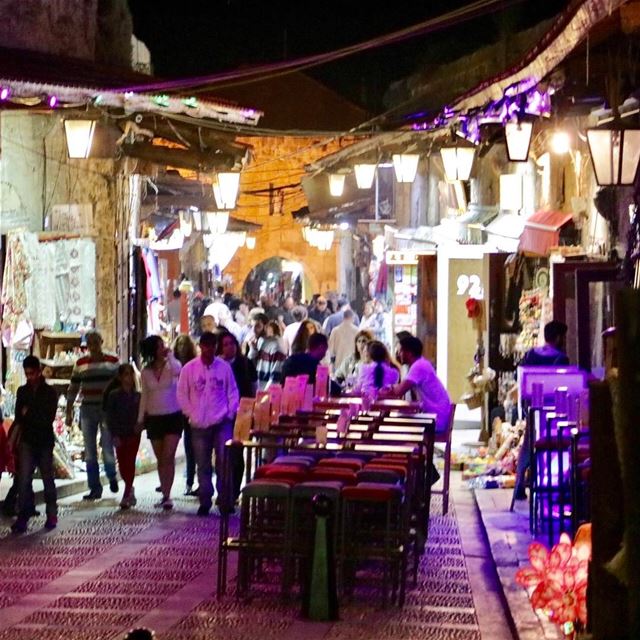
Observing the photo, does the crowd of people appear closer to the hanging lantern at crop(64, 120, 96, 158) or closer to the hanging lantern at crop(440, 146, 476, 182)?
the hanging lantern at crop(64, 120, 96, 158)

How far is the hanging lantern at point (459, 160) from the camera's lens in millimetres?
21862

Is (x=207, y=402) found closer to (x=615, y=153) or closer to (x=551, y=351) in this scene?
(x=551, y=351)

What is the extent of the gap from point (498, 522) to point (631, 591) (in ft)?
34.5

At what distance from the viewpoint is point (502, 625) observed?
1052 centimetres

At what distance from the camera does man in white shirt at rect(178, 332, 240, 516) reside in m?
16.2

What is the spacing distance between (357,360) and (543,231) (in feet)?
13.7

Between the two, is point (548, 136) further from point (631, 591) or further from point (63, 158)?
point (631, 591)

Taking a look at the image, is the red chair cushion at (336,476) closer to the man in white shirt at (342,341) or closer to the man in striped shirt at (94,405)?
the man in striped shirt at (94,405)

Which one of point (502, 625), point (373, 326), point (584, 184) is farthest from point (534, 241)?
point (373, 326)

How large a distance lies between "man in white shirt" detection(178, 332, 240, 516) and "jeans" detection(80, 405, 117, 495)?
4.84ft

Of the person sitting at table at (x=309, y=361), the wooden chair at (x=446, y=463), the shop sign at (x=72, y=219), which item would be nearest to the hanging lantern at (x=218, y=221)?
the shop sign at (x=72, y=219)

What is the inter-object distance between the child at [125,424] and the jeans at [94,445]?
402 mm

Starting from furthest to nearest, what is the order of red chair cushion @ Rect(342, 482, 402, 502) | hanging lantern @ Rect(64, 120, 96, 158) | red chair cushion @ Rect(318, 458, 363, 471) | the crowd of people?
hanging lantern @ Rect(64, 120, 96, 158) < the crowd of people < red chair cushion @ Rect(318, 458, 363, 471) < red chair cushion @ Rect(342, 482, 402, 502)

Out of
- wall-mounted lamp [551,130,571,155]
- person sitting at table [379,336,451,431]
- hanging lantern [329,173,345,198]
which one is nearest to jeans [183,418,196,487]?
person sitting at table [379,336,451,431]
